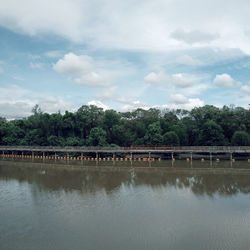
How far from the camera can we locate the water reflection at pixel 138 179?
2222 centimetres

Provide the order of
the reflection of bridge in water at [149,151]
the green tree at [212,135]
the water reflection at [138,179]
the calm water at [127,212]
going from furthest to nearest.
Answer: the green tree at [212,135], the reflection of bridge in water at [149,151], the water reflection at [138,179], the calm water at [127,212]

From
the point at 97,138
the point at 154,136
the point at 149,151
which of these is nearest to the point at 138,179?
the point at 149,151

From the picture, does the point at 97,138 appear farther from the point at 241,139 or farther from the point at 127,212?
the point at 127,212

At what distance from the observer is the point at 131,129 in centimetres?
5366

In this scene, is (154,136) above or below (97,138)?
above

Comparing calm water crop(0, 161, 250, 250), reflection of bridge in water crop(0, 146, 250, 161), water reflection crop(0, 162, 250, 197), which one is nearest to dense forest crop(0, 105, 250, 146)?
reflection of bridge in water crop(0, 146, 250, 161)

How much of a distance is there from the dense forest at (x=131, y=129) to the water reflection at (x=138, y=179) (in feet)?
39.4

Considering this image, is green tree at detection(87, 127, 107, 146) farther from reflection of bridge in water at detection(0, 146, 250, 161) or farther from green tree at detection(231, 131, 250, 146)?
green tree at detection(231, 131, 250, 146)

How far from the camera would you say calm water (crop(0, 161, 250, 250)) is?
39.5 feet

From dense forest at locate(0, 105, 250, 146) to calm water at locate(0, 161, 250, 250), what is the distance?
14465 millimetres

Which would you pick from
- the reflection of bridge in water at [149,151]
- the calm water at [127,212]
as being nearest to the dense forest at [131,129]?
the reflection of bridge in water at [149,151]

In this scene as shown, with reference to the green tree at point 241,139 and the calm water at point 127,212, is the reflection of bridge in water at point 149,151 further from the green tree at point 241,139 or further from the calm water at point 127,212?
the calm water at point 127,212

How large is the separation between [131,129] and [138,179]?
2768 centimetres

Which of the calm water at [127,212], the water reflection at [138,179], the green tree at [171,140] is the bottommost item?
the calm water at [127,212]
